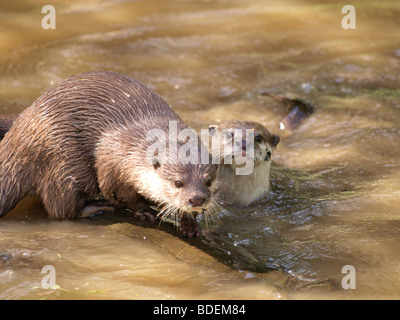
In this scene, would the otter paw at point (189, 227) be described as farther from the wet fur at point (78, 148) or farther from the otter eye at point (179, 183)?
the otter eye at point (179, 183)

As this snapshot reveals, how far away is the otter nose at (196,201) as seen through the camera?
2715 millimetres

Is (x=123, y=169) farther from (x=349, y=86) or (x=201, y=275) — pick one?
(x=349, y=86)

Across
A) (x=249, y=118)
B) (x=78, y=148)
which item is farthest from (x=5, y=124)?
(x=249, y=118)

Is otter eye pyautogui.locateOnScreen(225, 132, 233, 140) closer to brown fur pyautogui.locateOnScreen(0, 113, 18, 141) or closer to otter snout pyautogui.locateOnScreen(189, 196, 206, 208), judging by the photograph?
otter snout pyautogui.locateOnScreen(189, 196, 206, 208)

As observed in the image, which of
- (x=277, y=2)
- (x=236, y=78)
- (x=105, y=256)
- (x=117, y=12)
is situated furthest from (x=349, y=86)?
(x=105, y=256)

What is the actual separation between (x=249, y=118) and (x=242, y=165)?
3.89 feet

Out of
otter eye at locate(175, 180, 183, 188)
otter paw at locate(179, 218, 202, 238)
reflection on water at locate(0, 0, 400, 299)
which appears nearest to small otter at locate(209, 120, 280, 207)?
reflection on water at locate(0, 0, 400, 299)

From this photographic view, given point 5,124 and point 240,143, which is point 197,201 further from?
point 5,124

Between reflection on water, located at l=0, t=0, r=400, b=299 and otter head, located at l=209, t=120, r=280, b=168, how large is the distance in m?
0.30

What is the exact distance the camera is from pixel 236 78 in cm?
526

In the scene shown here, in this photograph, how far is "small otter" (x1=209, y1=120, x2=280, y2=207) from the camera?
11.2 ft

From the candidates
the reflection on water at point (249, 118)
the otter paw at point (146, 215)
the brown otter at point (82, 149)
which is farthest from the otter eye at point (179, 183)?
the otter paw at point (146, 215)

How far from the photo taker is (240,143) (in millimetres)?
3365

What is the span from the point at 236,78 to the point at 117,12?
195 centimetres
